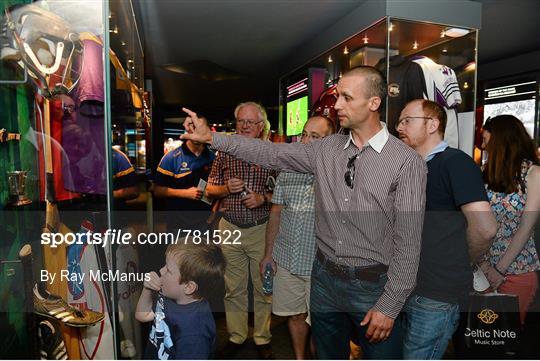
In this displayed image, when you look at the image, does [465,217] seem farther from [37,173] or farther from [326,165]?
[37,173]

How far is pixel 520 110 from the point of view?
598 cm

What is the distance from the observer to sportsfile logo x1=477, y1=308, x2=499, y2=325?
78.6 inches

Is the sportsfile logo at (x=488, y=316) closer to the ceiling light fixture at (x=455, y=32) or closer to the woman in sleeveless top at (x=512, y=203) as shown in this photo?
the woman in sleeveless top at (x=512, y=203)

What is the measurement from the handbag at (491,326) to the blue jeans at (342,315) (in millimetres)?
647

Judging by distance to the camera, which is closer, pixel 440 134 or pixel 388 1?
pixel 440 134

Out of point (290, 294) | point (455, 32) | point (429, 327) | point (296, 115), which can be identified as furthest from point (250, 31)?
point (429, 327)

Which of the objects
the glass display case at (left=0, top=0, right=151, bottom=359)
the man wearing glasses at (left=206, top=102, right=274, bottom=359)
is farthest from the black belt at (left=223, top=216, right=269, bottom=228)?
the glass display case at (left=0, top=0, right=151, bottom=359)

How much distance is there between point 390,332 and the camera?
5.06 feet

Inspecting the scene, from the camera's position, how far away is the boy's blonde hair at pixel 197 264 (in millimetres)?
1872

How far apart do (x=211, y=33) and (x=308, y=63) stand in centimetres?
120

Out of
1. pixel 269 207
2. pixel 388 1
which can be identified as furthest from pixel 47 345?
pixel 388 1

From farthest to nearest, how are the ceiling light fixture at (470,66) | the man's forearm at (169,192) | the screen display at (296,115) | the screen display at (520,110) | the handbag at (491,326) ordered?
1. the screen display at (520,110)
2. the screen display at (296,115)
3. the ceiling light fixture at (470,66)
4. the man's forearm at (169,192)
5. the handbag at (491,326)

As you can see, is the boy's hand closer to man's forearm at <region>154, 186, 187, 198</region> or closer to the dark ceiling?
man's forearm at <region>154, 186, 187, 198</region>

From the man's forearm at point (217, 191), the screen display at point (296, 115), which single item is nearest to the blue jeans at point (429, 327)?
the man's forearm at point (217, 191)
